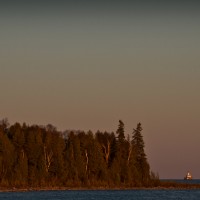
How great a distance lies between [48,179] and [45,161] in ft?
9.55

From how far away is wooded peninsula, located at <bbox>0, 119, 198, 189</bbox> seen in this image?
117000mm

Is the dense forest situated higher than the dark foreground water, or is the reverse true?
the dense forest

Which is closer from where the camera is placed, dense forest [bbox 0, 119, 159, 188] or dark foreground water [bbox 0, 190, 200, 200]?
dark foreground water [bbox 0, 190, 200, 200]

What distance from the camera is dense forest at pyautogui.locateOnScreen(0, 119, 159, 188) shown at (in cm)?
11700

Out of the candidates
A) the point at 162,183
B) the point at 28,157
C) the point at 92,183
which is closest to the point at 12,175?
the point at 28,157

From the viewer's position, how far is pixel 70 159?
12175 centimetres

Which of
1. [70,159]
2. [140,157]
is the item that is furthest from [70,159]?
[140,157]

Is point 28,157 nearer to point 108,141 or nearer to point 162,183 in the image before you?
point 108,141

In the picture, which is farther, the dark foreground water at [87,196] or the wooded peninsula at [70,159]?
the wooded peninsula at [70,159]

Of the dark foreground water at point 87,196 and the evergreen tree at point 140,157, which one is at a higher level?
the evergreen tree at point 140,157

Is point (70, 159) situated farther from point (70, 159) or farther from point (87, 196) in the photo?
point (87, 196)

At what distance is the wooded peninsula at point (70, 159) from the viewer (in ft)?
384

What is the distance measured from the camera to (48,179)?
394 feet

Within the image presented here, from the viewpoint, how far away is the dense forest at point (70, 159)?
117 metres
